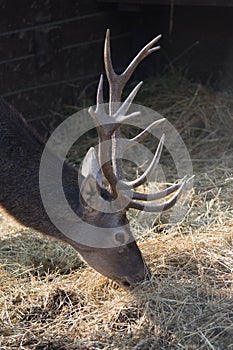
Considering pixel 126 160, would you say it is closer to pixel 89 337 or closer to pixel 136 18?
pixel 136 18

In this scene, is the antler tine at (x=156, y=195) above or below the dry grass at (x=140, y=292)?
above

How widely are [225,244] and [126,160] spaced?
75.6 inches

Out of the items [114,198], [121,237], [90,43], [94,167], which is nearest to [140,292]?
[121,237]

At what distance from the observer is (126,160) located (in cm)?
697

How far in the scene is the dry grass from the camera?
4426mm

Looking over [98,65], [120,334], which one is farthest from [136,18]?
[120,334]

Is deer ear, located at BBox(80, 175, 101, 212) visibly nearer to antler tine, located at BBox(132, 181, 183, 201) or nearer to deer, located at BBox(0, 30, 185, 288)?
deer, located at BBox(0, 30, 185, 288)

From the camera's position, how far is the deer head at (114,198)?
4.60 meters

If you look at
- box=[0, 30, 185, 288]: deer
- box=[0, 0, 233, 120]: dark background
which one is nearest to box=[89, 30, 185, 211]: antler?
box=[0, 30, 185, 288]: deer

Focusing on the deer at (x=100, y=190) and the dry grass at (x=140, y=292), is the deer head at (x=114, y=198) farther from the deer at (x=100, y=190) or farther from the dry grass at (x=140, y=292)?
the dry grass at (x=140, y=292)

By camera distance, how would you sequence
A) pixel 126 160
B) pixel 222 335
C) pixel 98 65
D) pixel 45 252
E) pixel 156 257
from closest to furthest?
pixel 222 335, pixel 156 257, pixel 45 252, pixel 126 160, pixel 98 65

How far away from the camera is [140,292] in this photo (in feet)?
15.7

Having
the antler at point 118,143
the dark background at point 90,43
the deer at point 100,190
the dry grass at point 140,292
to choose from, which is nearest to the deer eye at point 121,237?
the deer at point 100,190

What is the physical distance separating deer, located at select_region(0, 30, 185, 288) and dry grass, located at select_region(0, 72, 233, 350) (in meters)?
0.20
